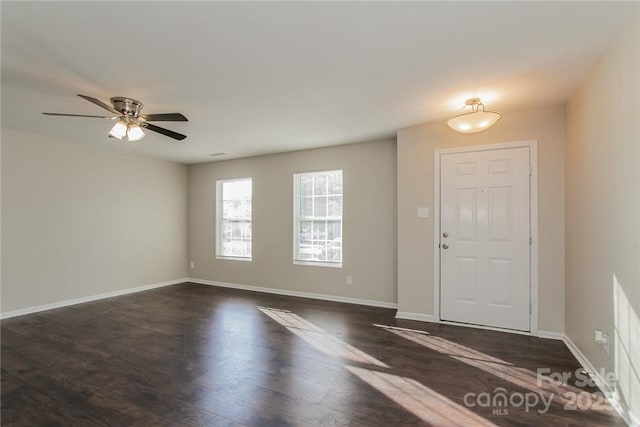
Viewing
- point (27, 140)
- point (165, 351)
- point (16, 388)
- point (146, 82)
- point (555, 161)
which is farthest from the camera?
point (27, 140)

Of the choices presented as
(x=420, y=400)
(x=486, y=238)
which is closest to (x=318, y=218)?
(x=486, y=238)

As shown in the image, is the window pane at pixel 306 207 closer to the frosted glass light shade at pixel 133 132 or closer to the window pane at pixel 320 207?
the window pane at pixel 320 207

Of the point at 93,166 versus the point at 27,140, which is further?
the point at 93,166

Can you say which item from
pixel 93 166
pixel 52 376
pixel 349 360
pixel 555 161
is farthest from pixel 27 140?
pixel 555 161

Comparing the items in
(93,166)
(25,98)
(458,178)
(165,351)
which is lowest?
(165,351)

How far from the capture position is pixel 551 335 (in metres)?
3.29

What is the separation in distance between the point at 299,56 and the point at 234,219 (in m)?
4.34

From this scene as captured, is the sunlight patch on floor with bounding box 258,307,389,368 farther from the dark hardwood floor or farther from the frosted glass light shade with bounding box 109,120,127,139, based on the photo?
the frosted glass light shade with bounding box 109,120,127,139

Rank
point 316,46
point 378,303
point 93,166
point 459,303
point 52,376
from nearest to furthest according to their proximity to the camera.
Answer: point 316,46 < point 52,376 < point 459,303 < point 378,303 < point 93,166

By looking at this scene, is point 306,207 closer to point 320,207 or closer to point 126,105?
point 320,207

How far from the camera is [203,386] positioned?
7.69ft

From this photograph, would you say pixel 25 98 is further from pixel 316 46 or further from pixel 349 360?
pixel 349 360

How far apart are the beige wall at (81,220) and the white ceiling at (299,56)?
3.13ft

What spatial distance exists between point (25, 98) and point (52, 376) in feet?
8.57
